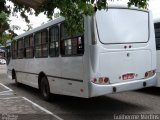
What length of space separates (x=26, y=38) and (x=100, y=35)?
21.0 feet

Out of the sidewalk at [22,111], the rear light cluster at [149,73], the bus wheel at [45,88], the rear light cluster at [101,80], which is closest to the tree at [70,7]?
the rear light cluster at [101,80]

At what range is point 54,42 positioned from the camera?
34.5 feet

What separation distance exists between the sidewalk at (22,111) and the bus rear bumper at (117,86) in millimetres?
1268

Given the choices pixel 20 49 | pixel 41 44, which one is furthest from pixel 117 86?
pixel 20 49

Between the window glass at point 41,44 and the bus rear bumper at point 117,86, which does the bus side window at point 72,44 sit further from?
the window glass at point 41,44

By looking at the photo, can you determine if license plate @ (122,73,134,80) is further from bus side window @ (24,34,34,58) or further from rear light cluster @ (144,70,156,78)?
bus side window @ (24,34,34,58)

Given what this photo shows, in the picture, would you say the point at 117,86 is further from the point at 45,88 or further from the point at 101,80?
the point at 45,88

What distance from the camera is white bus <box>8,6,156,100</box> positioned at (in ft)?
27.1

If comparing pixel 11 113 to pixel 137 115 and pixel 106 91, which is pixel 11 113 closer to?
pixel 106 91

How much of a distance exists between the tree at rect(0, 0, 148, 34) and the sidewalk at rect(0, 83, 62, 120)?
8.65 feet

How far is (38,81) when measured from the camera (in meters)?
12.3

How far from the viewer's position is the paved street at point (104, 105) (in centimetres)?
879

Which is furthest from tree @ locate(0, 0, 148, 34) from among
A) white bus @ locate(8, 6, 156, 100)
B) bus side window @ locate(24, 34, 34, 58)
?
bus side window @ locate(24, 34, 34, 58)

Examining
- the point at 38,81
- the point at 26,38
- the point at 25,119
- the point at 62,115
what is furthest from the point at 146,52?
the point at 26,38
